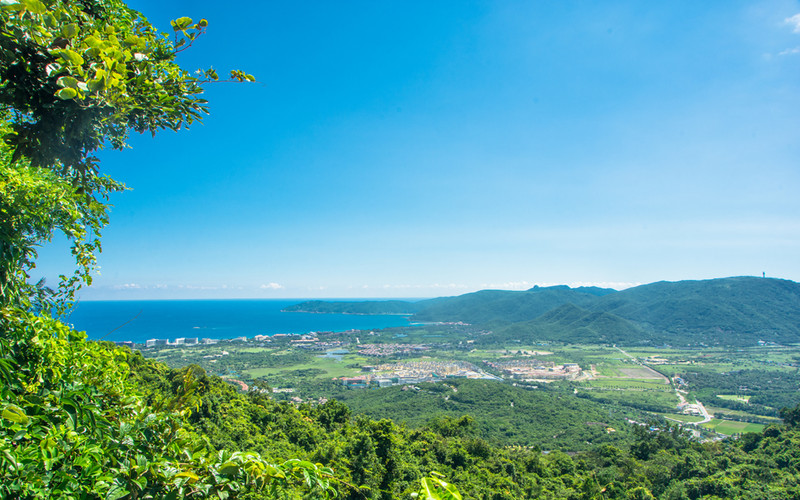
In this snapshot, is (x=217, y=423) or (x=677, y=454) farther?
(x=677, y=454)

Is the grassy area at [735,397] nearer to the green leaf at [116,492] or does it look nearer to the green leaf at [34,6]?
the green leaf at [116,492]

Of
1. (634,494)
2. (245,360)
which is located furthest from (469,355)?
(634,494)

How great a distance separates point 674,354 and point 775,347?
83.8ft

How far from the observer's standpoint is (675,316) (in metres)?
96.8

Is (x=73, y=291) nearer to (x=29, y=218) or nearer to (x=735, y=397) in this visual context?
(x=29, y=218)

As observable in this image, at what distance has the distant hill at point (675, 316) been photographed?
282 feet

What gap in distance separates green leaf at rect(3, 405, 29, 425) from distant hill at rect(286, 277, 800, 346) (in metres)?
97.6

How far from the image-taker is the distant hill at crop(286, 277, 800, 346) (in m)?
85.8

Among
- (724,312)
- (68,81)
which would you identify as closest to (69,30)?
(68,81)

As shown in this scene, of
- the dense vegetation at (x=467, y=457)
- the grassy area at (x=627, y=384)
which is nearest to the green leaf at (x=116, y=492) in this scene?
the dense vegetation at (x=467, y=457)

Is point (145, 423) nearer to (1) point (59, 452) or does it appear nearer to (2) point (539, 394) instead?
(1) point (59, 452)

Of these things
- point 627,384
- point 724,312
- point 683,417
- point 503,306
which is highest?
point 724,312

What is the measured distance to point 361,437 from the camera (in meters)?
10.1

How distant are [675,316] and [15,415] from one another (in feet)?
410
